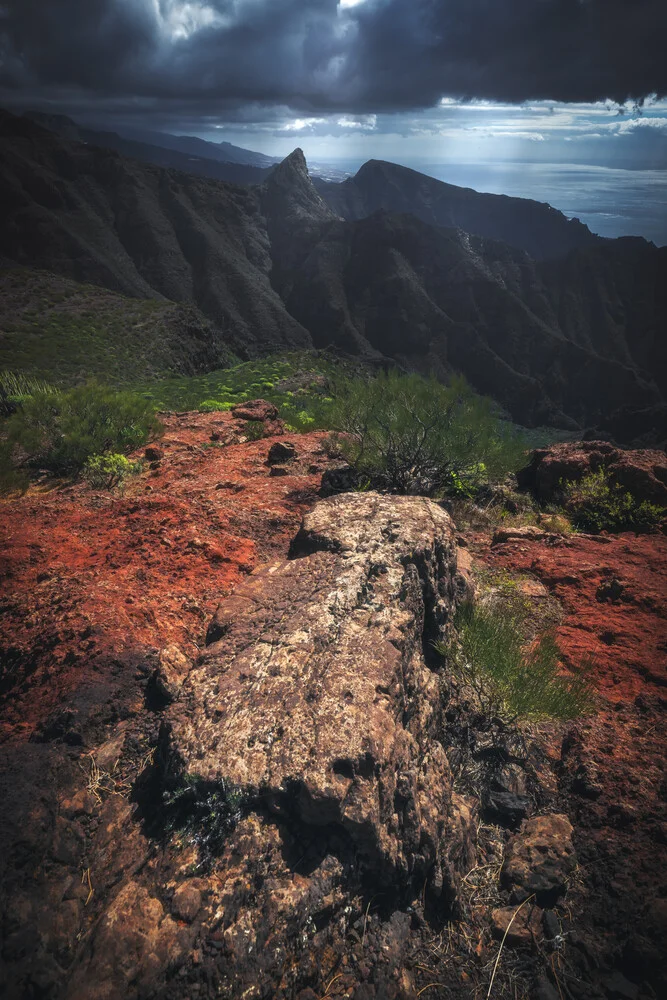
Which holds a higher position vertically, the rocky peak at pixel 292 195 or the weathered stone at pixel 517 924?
the rocky peak at pixel 292 195

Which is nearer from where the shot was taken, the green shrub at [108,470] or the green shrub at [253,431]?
the green shrub at [108,470]

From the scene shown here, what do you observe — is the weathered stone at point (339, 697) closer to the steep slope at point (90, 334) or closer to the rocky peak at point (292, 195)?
the steep slope at point (90, 334)

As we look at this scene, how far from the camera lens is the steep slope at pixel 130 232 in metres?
68.9

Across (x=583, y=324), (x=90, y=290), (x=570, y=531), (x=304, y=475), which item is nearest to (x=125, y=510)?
(x=304, y=475)

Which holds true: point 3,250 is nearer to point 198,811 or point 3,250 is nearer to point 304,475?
point 304,475

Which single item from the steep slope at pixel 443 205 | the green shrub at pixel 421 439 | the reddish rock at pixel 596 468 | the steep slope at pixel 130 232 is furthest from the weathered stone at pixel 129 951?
the steep slope at pixel 443 205

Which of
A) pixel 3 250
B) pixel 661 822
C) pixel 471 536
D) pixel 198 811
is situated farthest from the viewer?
pixel 3 250

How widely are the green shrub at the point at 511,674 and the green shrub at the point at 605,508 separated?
378 centimetres

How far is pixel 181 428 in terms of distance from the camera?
9.95 meters

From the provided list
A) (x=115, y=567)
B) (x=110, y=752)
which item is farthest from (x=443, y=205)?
(x=110, y=752)

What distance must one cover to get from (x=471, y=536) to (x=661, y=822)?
3919 millimetres

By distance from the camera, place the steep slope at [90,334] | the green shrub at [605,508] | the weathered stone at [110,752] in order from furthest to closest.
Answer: the steep slope at [90,334], the green shrub at [605,508], the weathered stone at [110,752]

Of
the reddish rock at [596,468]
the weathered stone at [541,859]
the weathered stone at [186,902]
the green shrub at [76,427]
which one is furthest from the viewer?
the green shrub at [76,427]

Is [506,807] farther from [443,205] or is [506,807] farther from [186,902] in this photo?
[443,205]
